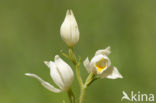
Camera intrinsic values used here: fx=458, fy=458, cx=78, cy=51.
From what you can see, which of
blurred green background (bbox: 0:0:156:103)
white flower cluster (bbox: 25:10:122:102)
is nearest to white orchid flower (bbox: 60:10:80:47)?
white flower cluster (bbox: 25:10:122:102)

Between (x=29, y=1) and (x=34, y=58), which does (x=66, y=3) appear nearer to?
(x=29, y=1)

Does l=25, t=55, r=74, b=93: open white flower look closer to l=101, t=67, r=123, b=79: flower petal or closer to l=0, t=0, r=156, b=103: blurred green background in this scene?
l=101, t=67, r=123, b=79: flower petal

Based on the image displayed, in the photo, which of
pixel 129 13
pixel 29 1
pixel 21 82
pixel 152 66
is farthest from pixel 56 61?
pixel 29 1

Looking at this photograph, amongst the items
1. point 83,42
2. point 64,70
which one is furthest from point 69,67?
point 83,42

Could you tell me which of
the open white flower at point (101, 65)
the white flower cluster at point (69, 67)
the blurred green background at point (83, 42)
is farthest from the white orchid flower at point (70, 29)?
the blurred green background at point (83, 42)

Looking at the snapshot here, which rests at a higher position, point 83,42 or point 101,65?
point 101,65

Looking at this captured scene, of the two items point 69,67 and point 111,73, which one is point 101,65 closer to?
point 111,73
